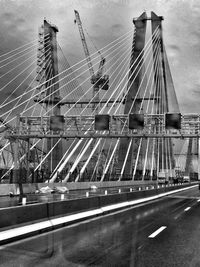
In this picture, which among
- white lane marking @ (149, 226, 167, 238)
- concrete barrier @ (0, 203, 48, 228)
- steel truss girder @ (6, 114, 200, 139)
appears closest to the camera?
concrete barrier @ (0, 203, 48, 228)

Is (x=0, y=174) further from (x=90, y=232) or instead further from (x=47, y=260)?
(x=47, y=260)

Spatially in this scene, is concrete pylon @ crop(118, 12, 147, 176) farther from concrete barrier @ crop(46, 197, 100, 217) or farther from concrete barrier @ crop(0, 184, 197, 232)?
concrete barrier @ crop(46, 197, 100, 217)

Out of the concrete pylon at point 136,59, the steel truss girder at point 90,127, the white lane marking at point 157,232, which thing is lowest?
the white lane marking at point 157,232

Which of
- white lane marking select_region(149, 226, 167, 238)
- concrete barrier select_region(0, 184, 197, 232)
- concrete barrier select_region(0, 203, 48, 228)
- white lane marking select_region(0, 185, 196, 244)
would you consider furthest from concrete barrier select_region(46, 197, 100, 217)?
white lane marking select_region(149, 226, 167, 238)

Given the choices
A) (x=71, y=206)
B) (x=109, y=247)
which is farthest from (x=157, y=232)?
(x=71, y=206)

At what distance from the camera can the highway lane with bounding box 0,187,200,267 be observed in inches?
304

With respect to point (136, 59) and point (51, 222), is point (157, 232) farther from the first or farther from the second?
point (136, 59)

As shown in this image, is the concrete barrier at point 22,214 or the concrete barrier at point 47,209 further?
the concrete barrier at point 47,209

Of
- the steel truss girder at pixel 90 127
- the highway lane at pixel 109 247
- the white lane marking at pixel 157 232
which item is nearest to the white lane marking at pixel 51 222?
the highway lane at pixel 109 247

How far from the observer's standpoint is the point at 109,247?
9281mm

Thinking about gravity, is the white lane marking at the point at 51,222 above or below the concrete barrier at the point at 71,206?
below

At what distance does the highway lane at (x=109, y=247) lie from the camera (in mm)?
7727

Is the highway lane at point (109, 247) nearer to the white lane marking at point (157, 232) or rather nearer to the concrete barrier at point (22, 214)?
the white lane marking at point (157, 232)

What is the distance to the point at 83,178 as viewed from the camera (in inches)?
2296
